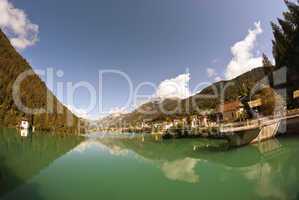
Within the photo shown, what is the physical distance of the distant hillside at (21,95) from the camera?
58.8 m

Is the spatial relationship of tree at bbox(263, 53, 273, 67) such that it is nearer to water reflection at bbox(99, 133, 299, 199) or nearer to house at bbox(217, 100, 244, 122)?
house at bbox(217, 100, 244, 122)

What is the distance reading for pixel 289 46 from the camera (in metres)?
39.5

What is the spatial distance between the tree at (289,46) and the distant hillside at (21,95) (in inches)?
2281

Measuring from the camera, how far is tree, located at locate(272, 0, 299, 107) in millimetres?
37575

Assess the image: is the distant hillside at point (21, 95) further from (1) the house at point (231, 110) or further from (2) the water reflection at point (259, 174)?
(2) the water reflection at point (259, 174)

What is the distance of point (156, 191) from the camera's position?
1113cm

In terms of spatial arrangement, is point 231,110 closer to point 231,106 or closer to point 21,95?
point 231,106

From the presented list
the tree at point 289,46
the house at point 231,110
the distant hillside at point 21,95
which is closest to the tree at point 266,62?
the tree at point 289,46

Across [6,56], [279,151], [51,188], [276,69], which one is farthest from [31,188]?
[6,56]

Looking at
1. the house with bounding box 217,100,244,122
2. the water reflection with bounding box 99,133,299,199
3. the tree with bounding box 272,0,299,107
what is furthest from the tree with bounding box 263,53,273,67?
the water reflection with bounding box 99,133,299,199

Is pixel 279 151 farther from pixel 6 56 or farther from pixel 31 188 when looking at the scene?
pixel 6 56

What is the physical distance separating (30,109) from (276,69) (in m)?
60.3

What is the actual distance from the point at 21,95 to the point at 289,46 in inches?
2482

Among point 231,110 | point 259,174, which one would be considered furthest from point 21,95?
point 259,174
